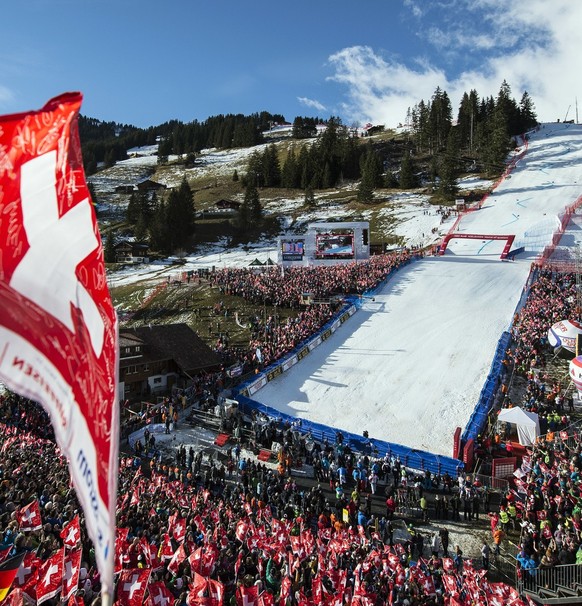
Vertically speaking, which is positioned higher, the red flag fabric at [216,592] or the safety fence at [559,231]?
the safety fence at [559,231]

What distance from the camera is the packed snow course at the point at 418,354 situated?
908 inches

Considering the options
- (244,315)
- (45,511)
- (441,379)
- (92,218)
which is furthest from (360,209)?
(92,218)

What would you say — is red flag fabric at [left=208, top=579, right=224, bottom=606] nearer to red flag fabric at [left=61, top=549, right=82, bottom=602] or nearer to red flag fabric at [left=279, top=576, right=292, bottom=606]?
red flag fabric at [left=279, top=576, right=292, bottom=606]

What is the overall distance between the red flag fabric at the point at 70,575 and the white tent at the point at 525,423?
1544 centimetres

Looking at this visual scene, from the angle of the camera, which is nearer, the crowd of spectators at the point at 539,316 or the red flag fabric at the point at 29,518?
the red flag fabric at the point at 29,518

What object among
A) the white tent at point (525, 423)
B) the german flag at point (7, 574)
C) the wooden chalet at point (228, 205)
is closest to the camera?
the german flag at point (7, 574)

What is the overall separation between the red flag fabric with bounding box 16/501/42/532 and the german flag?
2477mm

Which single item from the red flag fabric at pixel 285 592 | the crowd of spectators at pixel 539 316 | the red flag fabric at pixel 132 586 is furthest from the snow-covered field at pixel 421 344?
the red flag fabric at pixel 132 586

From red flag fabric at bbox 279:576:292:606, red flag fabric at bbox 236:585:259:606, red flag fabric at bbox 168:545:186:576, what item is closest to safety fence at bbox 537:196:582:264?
red flag fabric at bbox 279:576:292:606

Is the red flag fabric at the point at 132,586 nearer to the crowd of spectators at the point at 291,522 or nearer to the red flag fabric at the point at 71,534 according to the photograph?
the crowd of spectators at the point at 291,522

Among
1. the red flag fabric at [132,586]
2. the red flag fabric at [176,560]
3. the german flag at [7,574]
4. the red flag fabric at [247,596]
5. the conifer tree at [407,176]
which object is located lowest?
the red flag fabric at [176,560]

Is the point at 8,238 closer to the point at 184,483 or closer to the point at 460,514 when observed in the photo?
the point at 184,483

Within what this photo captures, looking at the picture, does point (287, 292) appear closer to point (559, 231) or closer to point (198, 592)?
point (559, 231)

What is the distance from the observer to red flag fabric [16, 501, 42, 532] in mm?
10020
